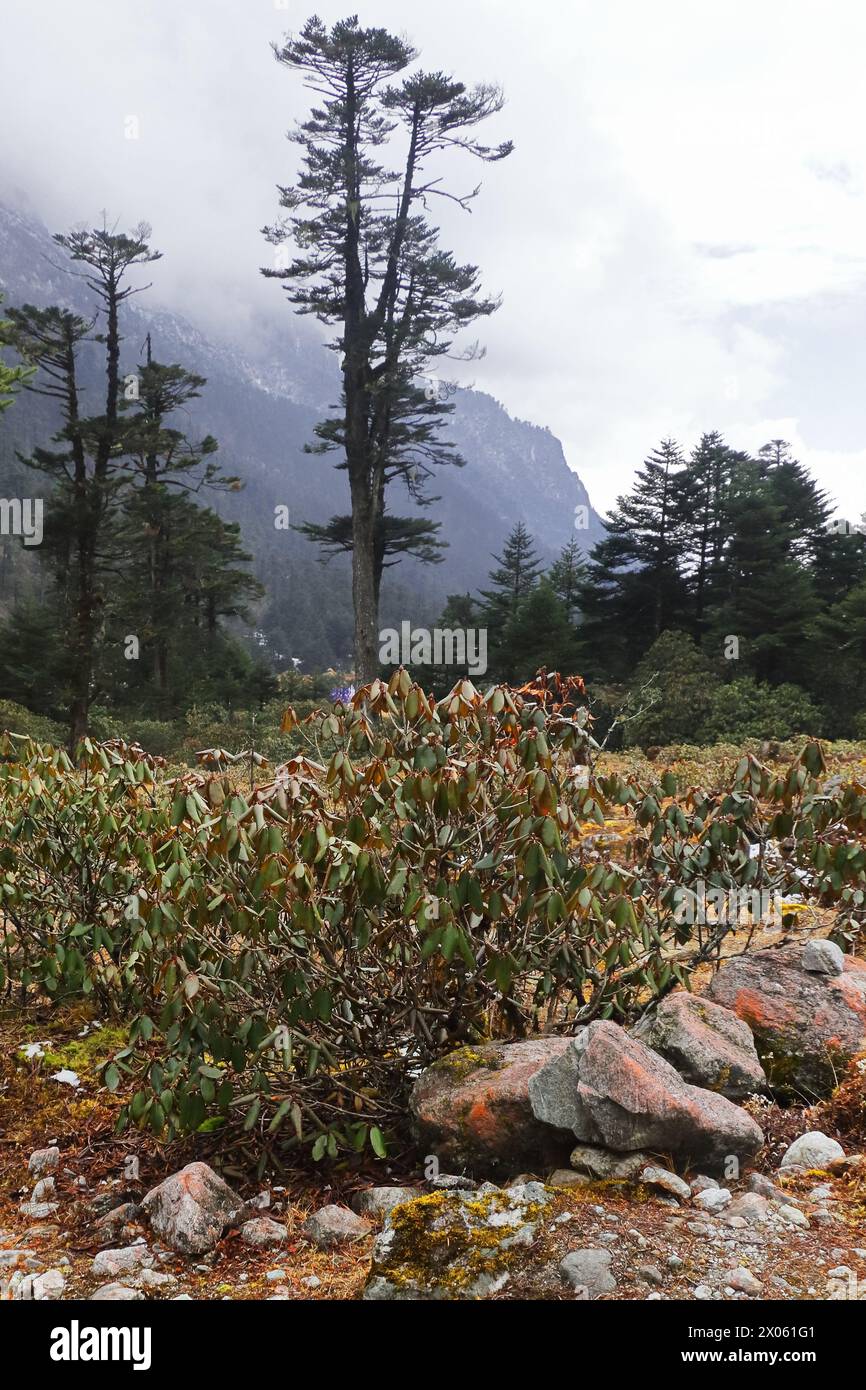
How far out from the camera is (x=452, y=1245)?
2.27 m

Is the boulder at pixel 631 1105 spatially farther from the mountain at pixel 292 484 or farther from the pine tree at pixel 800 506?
the mountain at pixel 292 484

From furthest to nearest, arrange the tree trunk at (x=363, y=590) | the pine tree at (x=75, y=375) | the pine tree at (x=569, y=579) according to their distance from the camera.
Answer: the pine tree at (x=569, y=579) < the pine tree at (x=75, y=375) < the tree trunk at (x=363, y=590)

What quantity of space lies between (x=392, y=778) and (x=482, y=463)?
194422 mm

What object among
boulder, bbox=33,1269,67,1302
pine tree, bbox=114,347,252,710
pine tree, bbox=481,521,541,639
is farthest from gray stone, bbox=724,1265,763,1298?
pine tree, bbox=481,521,541,639

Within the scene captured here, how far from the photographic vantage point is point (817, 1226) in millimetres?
2393

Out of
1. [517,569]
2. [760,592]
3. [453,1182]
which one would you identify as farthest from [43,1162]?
[517,569]

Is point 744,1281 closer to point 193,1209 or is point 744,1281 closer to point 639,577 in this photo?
point 193,1209

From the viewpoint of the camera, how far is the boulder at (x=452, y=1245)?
2.19 meters

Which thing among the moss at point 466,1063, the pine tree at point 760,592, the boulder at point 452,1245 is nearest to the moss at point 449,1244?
the boulder at point 452,1245

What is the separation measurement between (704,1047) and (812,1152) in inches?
15.8

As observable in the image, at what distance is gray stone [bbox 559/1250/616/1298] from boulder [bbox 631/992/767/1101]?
868 millimetres

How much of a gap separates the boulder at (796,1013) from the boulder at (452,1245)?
4.08 feet

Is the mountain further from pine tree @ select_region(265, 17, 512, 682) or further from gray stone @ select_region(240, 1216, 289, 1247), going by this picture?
gray stone @ select_region(240, 1216, 289, 1247)
